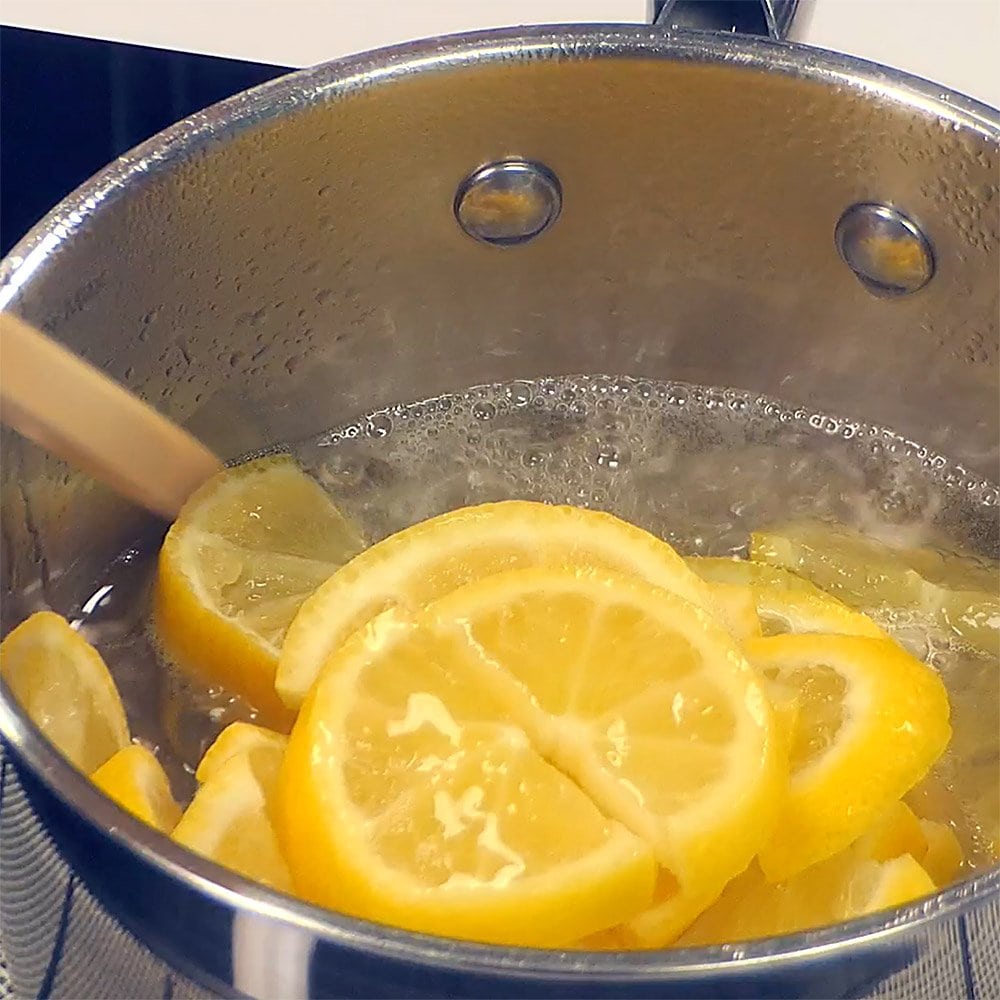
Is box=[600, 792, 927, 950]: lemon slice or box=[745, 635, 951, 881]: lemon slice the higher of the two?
box=[745, 635, 951, 881]: lemon slice

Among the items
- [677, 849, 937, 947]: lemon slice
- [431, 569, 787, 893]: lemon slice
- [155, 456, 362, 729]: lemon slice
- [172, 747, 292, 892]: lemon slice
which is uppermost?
[431, 569, 787, 893]: lemon slice

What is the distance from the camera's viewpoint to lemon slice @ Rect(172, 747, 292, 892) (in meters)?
0.49

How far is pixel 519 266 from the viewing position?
2.57 feet

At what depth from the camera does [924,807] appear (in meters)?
0.64

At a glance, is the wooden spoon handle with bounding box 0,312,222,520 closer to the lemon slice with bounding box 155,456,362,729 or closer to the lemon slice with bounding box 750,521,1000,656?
the lemon slice with bounding box 155,456,362,729

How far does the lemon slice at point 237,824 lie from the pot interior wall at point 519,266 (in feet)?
0.52

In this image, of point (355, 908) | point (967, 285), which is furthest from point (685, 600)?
point (967, 285)

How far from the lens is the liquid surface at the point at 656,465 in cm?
81

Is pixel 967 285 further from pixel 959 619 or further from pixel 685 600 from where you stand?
pixel 685 600

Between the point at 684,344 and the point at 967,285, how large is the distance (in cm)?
17

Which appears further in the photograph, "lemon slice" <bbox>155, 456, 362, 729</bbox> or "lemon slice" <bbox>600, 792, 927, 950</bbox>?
"lemon slice" <bbox>155, 456, 362, 729</bbox>

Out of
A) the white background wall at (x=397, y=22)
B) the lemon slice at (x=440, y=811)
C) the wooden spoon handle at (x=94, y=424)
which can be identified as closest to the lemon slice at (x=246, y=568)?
the wooden spoon handle at (x=94, y=424)

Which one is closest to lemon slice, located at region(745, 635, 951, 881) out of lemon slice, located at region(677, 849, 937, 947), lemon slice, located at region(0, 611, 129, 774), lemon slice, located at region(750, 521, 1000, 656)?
lemon slice, located at region(677, 849, 937, 947)

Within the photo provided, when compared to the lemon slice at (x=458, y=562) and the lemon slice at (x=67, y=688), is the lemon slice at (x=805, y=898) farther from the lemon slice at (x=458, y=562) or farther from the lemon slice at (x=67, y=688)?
the lemon slice at (x=67, y=688)
